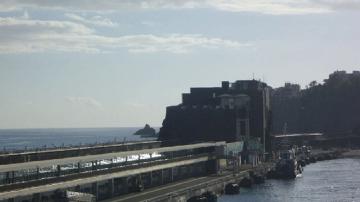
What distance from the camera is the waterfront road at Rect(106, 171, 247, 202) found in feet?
302

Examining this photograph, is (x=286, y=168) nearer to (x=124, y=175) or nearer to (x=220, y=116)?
(x=220, y=116)

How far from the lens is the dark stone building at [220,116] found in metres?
172

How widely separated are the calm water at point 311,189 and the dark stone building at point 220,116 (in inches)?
783

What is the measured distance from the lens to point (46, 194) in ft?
266

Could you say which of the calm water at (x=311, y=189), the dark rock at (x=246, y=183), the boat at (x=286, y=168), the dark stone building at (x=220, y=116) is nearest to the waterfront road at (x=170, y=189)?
the dark rock at (x=246, y=183)

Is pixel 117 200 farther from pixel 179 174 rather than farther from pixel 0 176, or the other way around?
pixel 179 174

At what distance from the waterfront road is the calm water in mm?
4630

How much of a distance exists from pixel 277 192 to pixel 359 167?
2611 inches

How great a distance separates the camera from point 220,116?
17338 cm

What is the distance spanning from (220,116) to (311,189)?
47486 millimetres

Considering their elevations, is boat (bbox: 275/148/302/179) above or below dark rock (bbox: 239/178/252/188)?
above

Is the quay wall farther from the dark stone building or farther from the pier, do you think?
the dark stone building

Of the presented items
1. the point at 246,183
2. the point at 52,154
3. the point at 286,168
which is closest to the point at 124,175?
the point at 52,154

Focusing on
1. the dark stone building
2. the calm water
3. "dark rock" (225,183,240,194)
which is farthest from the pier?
the dark stone building
